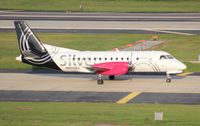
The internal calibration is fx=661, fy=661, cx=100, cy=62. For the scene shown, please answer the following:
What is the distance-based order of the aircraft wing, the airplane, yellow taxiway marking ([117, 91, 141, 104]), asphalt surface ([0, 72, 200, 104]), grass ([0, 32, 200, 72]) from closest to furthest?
1. yellow taxiway marking ([117, 91, 141, 104])
2. asphalt surface ([0, 72, 200, 104])
3. the aircraft wing
4. the airplane
5. grass ([0, 32, 200, 72])

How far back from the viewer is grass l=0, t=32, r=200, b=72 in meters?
65.9

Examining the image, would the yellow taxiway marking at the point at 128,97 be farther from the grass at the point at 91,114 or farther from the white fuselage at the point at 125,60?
the white fuselage at the point at 125,60

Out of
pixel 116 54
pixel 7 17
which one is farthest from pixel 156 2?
pixel 116 54

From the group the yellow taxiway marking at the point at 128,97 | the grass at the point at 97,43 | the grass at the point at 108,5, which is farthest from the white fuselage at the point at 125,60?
the grass at the point at 108,5

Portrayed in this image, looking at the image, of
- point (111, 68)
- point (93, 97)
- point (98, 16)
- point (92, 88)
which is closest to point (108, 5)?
point (98, 16)

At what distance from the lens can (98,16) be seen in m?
108

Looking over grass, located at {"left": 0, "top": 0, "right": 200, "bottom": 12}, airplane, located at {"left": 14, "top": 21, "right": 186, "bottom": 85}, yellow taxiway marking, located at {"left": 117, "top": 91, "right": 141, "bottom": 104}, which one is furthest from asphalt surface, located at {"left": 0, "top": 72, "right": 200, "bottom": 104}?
grass, located at {"left": 0, "top": 0, "right": 200, "bottom": 12}

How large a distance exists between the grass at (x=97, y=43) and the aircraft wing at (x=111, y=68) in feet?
33.1

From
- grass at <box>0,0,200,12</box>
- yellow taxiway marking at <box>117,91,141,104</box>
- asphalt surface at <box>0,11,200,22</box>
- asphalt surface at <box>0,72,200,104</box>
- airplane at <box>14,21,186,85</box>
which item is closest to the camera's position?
yellow taxiway marking at <box>117,91,141,104</box>

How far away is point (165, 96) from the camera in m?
46.4

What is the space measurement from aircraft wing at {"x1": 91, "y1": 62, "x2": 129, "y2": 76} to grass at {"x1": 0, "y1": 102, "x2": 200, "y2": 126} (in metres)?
9.73

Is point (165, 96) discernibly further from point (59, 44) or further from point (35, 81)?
point (59, 44)

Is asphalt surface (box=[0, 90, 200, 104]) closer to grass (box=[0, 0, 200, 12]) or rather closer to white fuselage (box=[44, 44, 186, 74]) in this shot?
white fuselage (box=[44, 44, 186, 74])

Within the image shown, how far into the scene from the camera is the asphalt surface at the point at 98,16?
103 m
